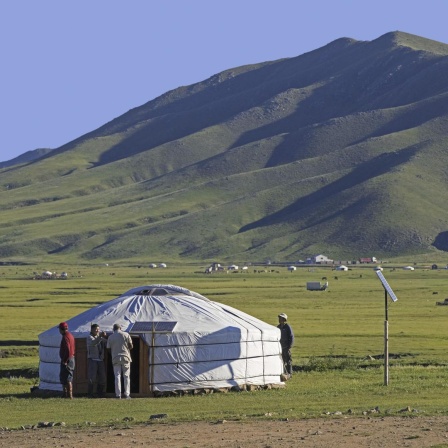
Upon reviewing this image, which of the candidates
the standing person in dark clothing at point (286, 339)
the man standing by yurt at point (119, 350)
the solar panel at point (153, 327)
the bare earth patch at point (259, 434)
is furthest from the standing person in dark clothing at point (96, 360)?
the bare earth patch at point (259, 434)

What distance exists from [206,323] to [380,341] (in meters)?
21.2

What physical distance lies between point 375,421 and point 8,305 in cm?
7043

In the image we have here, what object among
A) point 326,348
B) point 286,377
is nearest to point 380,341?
point 326,348

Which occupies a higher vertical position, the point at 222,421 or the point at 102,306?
the point at 102,306

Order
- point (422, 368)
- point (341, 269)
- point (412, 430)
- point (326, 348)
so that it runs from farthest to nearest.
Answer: point (341, 269)
point (326, 348)
point (422, 368)
point (412, 430)

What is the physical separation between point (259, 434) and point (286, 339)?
12173mm

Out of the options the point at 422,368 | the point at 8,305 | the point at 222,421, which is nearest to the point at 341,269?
the point at 8,305

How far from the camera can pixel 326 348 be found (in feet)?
167

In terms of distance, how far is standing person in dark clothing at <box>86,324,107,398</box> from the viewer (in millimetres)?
32781

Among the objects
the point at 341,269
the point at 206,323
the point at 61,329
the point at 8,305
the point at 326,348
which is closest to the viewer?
the point at 61,329

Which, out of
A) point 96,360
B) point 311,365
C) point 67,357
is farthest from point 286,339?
point 67,357

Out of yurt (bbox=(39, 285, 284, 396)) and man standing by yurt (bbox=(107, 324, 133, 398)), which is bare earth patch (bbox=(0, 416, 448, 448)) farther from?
yurt (bbox=(39, 285, 284, 396))

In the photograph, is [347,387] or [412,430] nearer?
[412,430]

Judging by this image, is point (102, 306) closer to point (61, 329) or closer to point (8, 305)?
point (61, 329)
